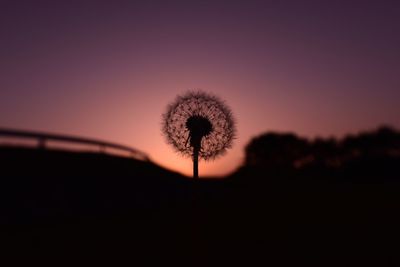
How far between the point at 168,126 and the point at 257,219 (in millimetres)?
8683

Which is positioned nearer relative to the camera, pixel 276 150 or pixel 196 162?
pixel 196 162

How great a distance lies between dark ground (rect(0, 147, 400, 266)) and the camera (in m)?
8.78

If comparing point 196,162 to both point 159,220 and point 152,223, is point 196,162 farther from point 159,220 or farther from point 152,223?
point 152,223

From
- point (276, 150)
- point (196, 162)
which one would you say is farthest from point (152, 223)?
point (276, 150)

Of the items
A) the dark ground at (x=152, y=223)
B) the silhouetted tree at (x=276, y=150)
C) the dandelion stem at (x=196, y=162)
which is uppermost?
the silhouetted tree at (x=276, y=150)

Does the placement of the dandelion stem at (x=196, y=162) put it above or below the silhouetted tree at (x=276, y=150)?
below

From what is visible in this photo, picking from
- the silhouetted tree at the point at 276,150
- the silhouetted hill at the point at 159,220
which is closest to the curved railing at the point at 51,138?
the silhouetted hill at the point at 159,220

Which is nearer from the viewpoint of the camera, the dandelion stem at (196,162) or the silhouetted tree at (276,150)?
the dandelion stem at (196,162)

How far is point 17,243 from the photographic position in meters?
8.36

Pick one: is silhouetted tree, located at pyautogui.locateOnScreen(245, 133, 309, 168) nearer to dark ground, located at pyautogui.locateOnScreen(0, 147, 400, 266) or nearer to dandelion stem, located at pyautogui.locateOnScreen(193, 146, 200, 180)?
dandelion stem, located at pyautogui.locateOnScreen(193, 146, 200, 180)

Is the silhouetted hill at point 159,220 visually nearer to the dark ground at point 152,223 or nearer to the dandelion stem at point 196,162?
the dark ground at point 152,223

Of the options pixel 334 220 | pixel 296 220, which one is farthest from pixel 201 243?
pixel 334 220

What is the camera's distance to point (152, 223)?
11.9m

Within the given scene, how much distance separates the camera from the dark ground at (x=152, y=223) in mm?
8781
